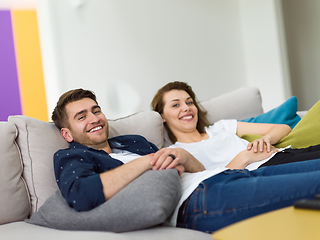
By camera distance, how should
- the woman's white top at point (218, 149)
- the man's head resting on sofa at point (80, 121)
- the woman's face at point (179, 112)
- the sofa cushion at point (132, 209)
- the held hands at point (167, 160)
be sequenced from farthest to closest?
the woman's face at point (179, 112)
the woman's white top at point (218, 149)
the man's head resting on sofa at point (80, 121)
the held hands at point (167, 160)
the sofa cushion at point (132, 209)

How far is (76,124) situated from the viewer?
1665 millimetres

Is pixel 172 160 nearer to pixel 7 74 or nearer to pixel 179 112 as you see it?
pixel 179 112

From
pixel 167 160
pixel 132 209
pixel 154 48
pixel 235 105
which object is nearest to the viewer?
pixel 132 209

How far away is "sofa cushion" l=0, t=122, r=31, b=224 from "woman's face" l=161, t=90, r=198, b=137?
1.02 metres

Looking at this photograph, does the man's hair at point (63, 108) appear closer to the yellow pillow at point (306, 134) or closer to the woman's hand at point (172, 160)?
the woman's hand at point (172, 160)

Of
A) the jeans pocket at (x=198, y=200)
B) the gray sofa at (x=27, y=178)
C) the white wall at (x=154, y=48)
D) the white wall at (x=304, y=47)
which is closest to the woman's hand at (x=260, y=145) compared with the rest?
the jeans pocket at (x=198, y=200)

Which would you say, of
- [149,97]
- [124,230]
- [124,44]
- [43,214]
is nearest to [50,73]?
[124,44]

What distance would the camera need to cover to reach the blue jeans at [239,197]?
3.56 feet

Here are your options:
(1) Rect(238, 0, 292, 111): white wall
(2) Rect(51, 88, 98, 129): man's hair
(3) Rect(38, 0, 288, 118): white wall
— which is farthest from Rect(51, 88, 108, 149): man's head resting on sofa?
(1) Rect(238, 0, 292, 111): white wall

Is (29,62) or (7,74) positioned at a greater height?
(29,62)

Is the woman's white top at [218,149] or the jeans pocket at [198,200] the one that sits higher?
the woman's white top at [218,149]

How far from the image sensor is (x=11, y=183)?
1.40 metres

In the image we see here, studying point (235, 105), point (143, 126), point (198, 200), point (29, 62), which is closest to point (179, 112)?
point (143, 126)

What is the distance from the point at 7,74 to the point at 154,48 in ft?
6.31
